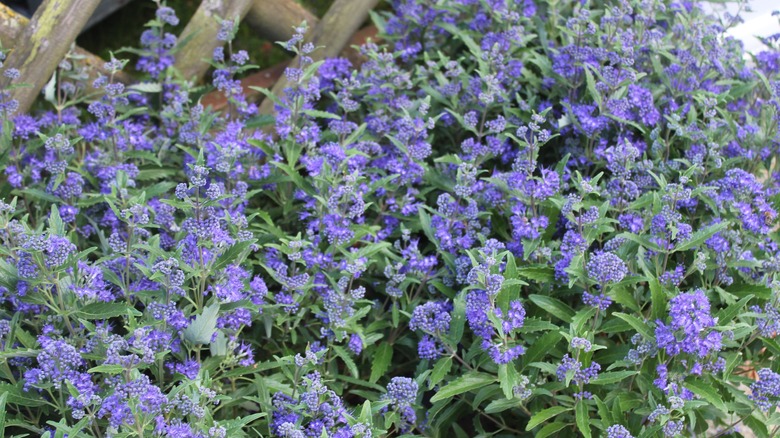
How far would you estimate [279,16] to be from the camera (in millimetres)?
4434

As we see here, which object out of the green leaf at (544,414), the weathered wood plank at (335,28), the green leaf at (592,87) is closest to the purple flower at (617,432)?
the green leaf at (544,414)

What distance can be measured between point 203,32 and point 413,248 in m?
1.63

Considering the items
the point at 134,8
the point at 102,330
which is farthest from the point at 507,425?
the point at 134,8

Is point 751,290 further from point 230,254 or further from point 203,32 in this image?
point 203,32

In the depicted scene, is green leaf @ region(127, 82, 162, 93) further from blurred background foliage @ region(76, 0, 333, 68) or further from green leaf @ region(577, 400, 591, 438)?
green leaf @ region(577, 400, 591, 438)

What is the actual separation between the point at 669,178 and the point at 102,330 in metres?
2.29

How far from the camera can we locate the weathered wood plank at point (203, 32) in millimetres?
4176

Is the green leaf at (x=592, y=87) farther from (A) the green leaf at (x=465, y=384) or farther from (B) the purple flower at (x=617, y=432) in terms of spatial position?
(B) the purple flower at (x=617, y=432)

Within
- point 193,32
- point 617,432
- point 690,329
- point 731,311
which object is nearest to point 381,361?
point 617,432

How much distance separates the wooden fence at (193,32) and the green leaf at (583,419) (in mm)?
2085

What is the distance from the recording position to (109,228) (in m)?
3.58

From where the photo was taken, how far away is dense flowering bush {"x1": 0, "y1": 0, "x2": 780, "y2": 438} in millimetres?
2809

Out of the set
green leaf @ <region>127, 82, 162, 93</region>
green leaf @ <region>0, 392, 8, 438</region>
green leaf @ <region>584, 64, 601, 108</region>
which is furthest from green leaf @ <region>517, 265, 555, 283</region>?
green leaf @ <region>127, 82, 162, 93</region>

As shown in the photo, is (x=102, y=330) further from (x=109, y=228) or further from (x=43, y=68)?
(x=43, y=68)
